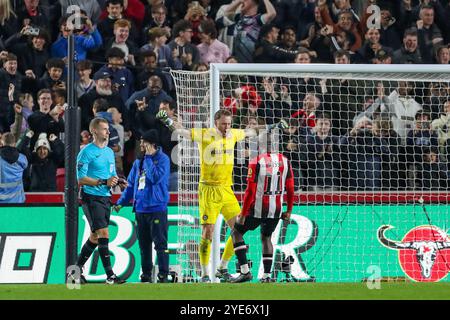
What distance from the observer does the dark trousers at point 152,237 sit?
14125 millimetres

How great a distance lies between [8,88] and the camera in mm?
16141

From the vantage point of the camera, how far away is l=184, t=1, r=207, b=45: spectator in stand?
1766cm

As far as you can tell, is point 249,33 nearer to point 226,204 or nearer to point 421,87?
point 421,87

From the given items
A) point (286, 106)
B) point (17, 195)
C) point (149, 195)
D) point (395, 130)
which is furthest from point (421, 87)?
point (17, 195)

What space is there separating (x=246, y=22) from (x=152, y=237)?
4887 mm

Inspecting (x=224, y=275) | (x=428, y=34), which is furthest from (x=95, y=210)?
(x=428, y=34)

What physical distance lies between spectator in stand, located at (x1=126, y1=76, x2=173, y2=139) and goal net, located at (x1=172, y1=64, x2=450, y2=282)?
936mm

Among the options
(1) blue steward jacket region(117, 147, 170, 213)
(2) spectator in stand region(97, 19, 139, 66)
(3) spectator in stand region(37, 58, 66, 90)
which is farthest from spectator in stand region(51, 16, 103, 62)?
(1) blue steward jacket region(117, 147, 170, 213)

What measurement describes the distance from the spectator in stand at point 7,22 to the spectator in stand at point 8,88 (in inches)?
26.5

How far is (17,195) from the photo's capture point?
15.0m

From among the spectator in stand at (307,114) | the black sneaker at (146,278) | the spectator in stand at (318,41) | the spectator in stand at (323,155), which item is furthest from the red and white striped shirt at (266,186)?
the spectator in stand at (318,41)

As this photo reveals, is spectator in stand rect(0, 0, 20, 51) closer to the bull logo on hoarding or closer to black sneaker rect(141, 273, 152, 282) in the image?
black sneaker rect(141, 273, 152, 282)

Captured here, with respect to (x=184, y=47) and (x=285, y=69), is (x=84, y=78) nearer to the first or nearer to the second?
(x=184, y=47)

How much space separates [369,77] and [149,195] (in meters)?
3.03
